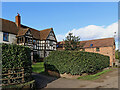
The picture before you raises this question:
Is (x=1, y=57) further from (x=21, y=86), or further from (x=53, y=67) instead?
(x=53, y=67)

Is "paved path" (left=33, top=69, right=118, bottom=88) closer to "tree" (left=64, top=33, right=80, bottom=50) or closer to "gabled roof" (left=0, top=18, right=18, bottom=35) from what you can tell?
"tree" (left=64, top=33, right=80, bottom=50)

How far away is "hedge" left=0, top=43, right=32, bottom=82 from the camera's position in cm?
649

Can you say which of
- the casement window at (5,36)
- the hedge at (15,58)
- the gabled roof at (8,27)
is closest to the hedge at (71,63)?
the hedge at (15,58)

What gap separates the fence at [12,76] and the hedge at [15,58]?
0.63ft

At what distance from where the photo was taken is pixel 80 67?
37.7 ft

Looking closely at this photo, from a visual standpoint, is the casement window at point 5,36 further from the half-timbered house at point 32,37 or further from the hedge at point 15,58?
the hedge at point 15,58

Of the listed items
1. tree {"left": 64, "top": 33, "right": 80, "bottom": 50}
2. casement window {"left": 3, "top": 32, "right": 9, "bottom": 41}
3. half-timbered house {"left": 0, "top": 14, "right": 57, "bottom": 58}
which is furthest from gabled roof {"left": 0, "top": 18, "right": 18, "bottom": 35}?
tree {"left": 64, "top": 33, "right": 80, "bottom": 50}

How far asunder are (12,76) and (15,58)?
1.25 metres

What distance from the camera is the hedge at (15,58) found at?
6494 mm

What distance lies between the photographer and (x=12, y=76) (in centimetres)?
655

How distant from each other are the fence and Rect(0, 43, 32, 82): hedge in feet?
0.63

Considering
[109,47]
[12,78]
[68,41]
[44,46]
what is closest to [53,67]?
[12,78]

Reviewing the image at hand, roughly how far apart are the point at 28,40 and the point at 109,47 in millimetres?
22000

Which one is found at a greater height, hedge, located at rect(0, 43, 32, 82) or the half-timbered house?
the half-timbered house
